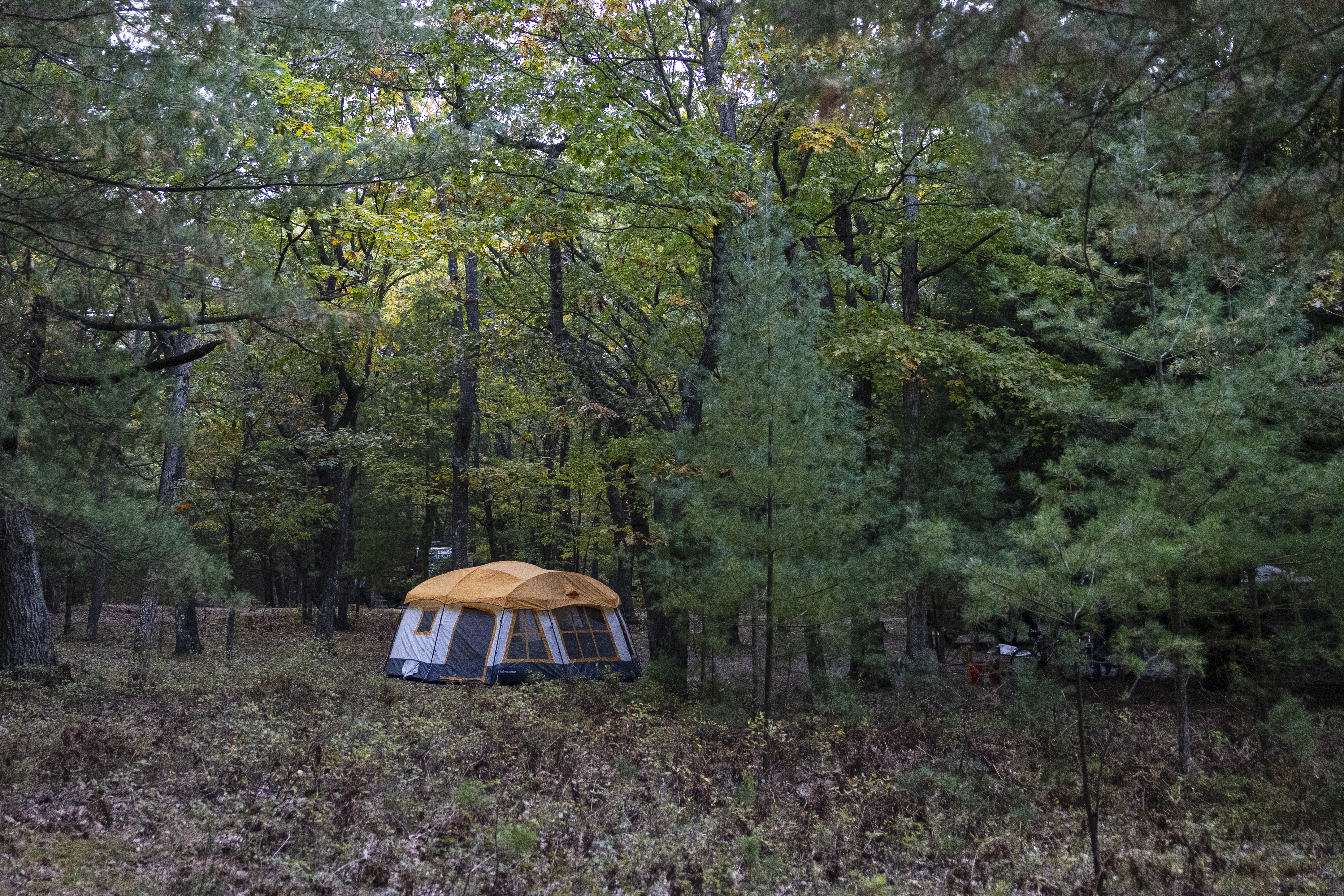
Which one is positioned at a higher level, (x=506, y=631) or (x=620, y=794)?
(x=506, y=631)

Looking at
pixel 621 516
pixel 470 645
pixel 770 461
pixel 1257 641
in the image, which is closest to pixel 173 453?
pixel 470 645

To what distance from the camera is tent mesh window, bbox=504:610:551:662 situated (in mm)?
14023

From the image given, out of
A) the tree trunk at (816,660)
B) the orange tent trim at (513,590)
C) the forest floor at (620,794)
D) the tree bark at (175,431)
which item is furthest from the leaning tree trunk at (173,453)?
the tree trunk at (816,660)

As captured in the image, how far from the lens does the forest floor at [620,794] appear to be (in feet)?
16.3

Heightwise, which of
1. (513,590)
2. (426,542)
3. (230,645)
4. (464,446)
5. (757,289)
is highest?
(757,289)

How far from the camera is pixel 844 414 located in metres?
10.1

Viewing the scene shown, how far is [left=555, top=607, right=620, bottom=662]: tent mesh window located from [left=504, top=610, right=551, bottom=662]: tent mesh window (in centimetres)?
37

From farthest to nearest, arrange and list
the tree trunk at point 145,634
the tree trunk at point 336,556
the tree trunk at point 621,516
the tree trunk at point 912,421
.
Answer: the tree trunk at point 336,556 → the tree trunk at point 621,516 → the tree trunk at point 912,421 → the tree trunk at point 145,634

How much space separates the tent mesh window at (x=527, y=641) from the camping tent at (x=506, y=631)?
12 millimetres

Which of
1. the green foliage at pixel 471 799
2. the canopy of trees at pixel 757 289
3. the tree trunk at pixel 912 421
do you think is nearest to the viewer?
the canopy of trees at pixel 757 289

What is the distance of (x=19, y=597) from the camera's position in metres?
9.19

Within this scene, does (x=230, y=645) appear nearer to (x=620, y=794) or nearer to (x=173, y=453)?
(x=173, y=453)

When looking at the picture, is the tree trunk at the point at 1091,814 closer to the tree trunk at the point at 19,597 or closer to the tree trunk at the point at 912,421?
the tree trunk at the point at 912,421

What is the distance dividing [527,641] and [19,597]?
7.05 m
